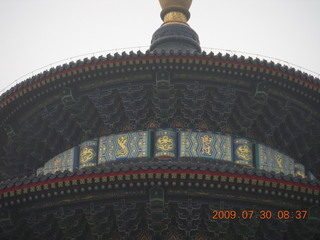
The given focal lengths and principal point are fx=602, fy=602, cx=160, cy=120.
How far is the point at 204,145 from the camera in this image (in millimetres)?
18031

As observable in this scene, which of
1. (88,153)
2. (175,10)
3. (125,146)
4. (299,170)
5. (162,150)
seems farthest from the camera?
(175,10)

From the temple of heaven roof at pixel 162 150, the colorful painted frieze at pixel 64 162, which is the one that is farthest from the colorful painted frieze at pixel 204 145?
the colorful painted frieze at pixel 64 162

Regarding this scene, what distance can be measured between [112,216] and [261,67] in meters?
6.18

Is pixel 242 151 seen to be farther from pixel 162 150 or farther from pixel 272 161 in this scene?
pixel 162 150

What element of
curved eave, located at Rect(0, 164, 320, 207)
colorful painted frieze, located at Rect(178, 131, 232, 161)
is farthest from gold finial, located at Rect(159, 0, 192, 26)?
curved eave, located at Rect(0, 164, 320, 207)

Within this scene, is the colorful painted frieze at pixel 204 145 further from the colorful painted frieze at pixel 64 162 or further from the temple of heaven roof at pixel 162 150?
the colorful painted frieze at pixel 64 162

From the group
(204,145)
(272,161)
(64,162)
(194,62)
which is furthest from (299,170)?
(64,162)

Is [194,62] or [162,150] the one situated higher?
[194,62]

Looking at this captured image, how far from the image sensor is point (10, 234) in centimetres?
1568

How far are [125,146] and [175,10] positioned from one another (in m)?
9.42

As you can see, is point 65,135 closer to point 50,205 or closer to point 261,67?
point 50,205

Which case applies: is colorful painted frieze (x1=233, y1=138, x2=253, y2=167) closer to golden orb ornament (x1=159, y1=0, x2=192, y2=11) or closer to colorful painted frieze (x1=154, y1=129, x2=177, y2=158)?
colorful painted frieze (x1=154, y1=129, x2=177, y2=158)
